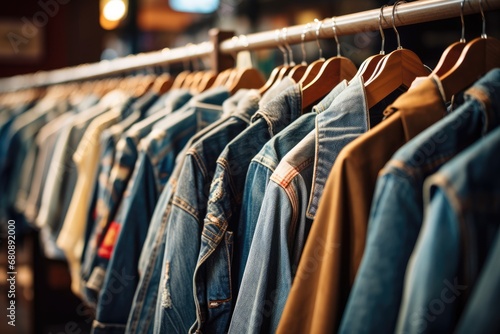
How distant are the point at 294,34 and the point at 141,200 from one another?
0.57 m

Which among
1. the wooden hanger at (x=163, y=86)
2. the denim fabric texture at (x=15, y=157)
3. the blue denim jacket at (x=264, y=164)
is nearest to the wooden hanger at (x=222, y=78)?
the wooden hanger at (x=163, y=86)

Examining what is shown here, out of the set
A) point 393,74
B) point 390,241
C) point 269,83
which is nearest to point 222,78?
point 269,83

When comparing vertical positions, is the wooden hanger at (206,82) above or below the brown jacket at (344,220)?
above

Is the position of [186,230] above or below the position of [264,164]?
below

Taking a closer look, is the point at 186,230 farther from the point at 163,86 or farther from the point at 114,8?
the point at 114,8

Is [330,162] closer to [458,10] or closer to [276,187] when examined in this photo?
[276,187]

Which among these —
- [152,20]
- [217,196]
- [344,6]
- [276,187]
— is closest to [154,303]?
[217,196]

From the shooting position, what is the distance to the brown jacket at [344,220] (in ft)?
2.54

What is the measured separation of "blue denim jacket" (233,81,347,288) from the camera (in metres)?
0.98

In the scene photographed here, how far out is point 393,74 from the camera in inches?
39.0

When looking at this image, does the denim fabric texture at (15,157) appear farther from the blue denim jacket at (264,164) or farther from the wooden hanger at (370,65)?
the wooden hanger at (370,65)

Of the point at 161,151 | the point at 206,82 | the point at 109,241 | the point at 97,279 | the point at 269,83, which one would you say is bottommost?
the point at 97,279

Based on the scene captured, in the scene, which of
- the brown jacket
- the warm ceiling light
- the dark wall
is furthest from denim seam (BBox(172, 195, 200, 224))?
the warm ceiling light

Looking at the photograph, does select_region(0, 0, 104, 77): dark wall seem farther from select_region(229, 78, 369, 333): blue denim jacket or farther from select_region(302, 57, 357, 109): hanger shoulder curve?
select_region(229, 78, 369, 333): blue denim jacket
